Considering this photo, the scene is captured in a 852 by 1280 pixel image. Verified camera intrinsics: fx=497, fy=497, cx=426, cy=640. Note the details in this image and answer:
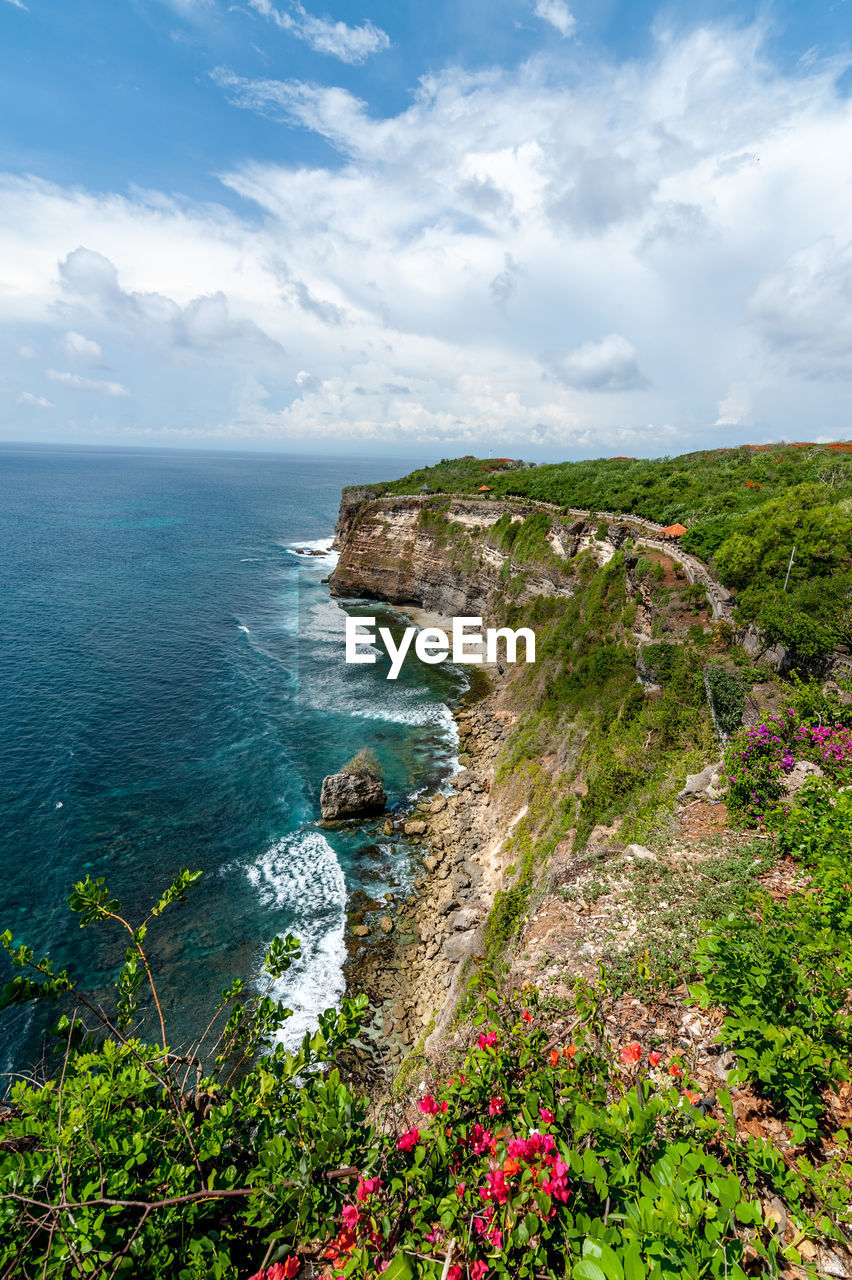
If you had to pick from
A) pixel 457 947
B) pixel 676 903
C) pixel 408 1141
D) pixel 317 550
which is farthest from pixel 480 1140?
pixel 317 550

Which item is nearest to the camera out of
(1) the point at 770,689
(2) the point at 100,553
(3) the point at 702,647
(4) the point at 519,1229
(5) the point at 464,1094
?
(4) the point at 519,1229

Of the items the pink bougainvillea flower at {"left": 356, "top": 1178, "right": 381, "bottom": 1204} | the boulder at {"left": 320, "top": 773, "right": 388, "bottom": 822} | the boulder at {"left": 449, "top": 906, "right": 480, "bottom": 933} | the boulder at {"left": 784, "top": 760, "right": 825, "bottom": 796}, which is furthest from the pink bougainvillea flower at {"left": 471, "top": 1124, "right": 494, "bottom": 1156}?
the boulder at {"left": 320, "top": 773, "right": 388, "bottom": 822}

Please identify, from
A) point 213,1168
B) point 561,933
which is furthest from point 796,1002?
point 561,933

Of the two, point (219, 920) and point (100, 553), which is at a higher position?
point (100, 553)

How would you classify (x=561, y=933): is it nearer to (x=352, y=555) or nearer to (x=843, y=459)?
(x=843, y=459)

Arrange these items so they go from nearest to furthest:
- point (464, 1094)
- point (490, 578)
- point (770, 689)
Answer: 1. point (464, 1094)
2. point (770, 689)
3. point (490, 578)

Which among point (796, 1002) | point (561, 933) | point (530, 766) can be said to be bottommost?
point (530, 766)

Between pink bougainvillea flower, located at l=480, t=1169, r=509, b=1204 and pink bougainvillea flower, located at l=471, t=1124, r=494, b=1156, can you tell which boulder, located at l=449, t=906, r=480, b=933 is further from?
pink bougainvillea flower, located at l=480, t=1169, r=509, b=1204

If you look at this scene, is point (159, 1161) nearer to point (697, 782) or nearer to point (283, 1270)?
point (283, 1270)
